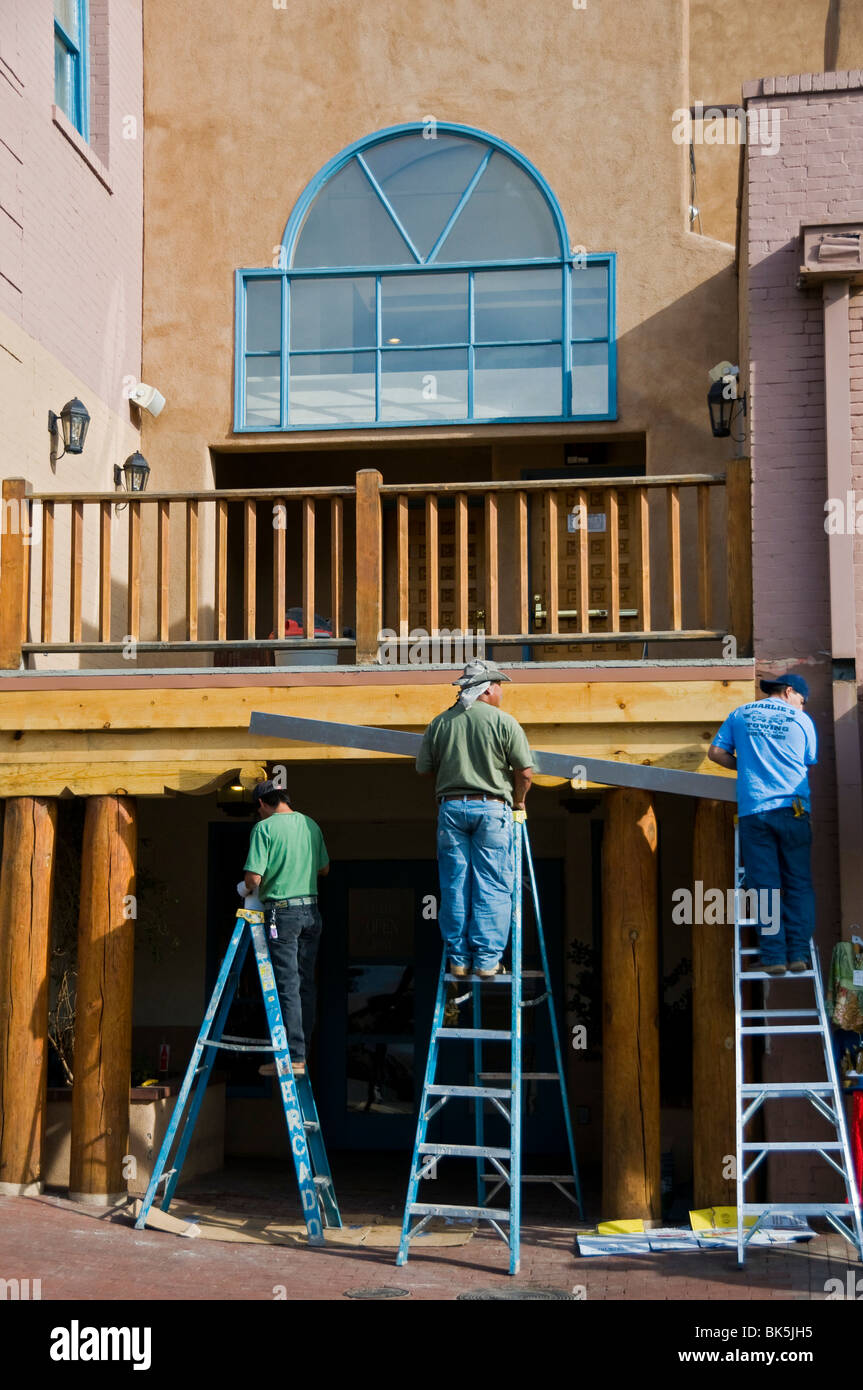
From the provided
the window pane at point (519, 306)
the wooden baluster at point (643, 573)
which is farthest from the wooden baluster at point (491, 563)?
the window pane at point (519, 306)

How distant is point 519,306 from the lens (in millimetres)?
12977

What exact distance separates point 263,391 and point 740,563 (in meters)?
5.11

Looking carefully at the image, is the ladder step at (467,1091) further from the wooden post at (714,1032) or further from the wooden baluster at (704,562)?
the wooden baluster at (704,562)

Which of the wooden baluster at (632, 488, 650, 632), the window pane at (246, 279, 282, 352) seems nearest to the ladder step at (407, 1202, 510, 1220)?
the wooden baluster at (632, 488, 650, 632)

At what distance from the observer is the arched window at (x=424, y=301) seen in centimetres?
1292

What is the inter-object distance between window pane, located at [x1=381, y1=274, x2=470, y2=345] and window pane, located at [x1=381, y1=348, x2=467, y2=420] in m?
0.14

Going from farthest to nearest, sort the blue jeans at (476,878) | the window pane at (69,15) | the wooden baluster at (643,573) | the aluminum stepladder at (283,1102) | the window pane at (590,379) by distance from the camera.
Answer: the window pane at (590,379), the window pane at (69,15), the wooden baluster at (643,573), the aluminum stepladder at (283,1102), the blue jeans at (476,878)

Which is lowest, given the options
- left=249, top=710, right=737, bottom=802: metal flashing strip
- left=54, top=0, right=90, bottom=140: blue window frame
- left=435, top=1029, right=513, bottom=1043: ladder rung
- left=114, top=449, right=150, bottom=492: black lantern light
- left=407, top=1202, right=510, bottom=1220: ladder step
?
left=407, top=1202, right=510, bottom=1220: ladder step

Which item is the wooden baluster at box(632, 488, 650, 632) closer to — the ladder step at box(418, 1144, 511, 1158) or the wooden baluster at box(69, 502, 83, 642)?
the ladder step at box(418, 1144, 511, 1158)

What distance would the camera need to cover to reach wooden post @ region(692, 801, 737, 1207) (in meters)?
9.09

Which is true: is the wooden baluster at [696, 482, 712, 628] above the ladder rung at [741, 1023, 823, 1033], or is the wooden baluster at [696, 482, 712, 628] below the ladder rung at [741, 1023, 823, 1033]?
above

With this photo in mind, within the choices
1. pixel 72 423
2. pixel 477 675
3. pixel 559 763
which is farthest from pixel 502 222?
pixel 559 763

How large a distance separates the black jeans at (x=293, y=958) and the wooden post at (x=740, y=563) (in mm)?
3028

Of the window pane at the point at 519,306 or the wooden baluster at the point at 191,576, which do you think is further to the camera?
the window pane at the point at 519,306
